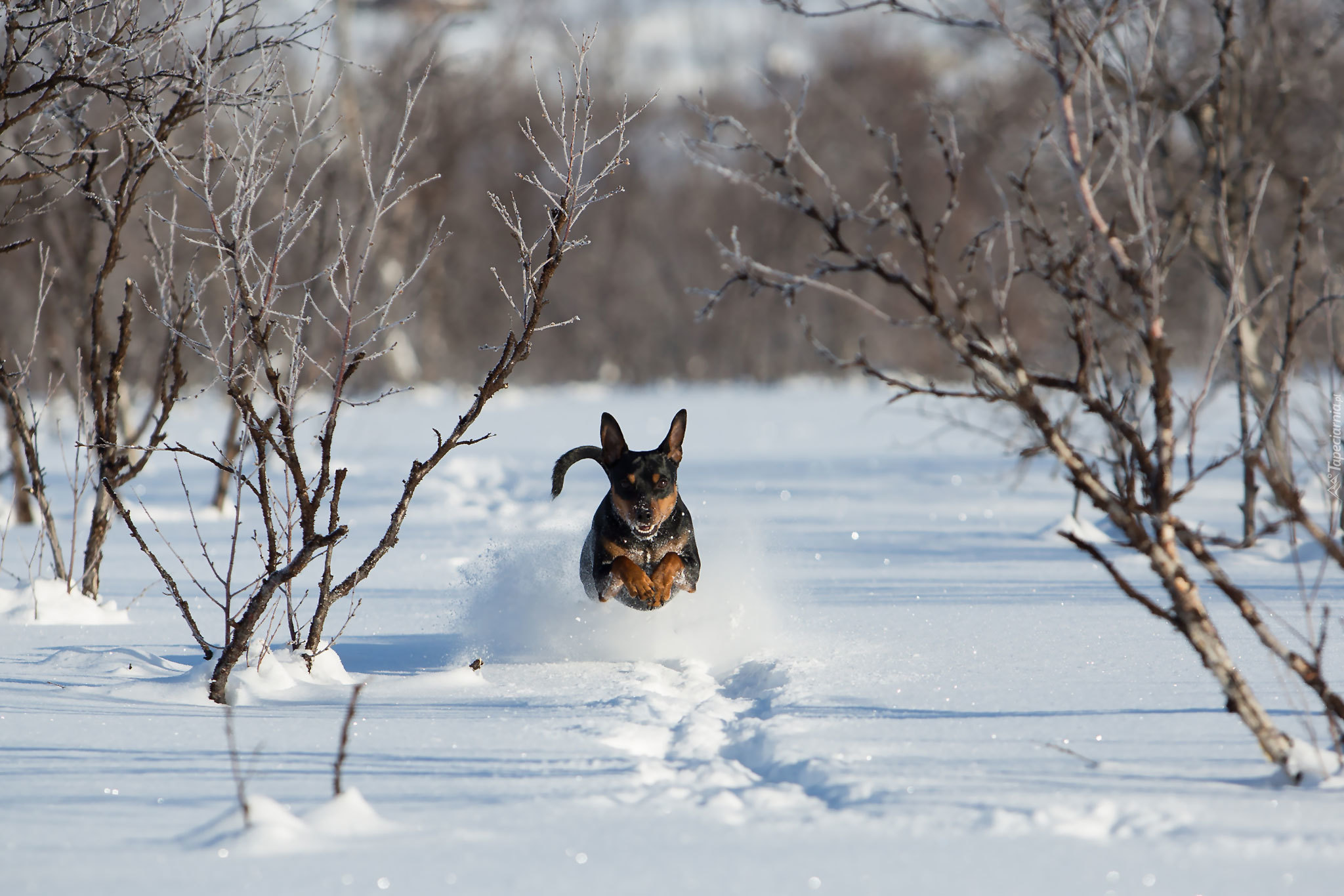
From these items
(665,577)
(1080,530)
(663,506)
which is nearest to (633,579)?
(665,577)

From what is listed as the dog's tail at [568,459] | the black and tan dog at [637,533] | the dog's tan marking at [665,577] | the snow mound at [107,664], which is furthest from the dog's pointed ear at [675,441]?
the snow mound at [107,664]

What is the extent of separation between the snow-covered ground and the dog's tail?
66 cm

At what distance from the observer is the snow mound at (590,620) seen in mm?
5129

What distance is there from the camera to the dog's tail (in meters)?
5.17

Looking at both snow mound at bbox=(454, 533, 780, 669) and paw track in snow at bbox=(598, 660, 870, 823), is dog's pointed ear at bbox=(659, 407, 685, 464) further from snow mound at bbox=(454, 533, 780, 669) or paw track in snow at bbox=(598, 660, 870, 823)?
paw track in snow at bbox=(598, 660, 870, 823)

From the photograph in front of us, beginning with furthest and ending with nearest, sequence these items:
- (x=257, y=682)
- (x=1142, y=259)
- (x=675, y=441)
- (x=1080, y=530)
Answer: (x=1142, y=259), (x=1080, y=530), (x=675, y=441), (x=257, y=682)

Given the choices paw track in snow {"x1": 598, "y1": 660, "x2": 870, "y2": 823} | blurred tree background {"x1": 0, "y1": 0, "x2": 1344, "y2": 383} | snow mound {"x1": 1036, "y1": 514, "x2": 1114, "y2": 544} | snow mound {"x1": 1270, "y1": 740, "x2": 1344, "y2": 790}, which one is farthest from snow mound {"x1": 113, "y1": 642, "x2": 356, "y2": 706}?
blurred tree background {"x1": 0, "y1": 0, "x2": 1344, "y2": 383}

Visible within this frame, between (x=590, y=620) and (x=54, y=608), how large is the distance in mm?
2572

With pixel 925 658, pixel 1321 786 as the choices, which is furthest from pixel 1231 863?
pixel 925 658

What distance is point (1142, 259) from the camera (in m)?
10.2

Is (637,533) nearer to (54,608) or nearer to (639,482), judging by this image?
(639,482)

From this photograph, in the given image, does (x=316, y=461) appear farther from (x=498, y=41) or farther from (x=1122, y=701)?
(x=498, y=41)

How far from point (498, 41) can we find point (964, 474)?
818 inches

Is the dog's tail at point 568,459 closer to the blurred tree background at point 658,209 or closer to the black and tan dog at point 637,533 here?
the black and tan dog at point 637,533
